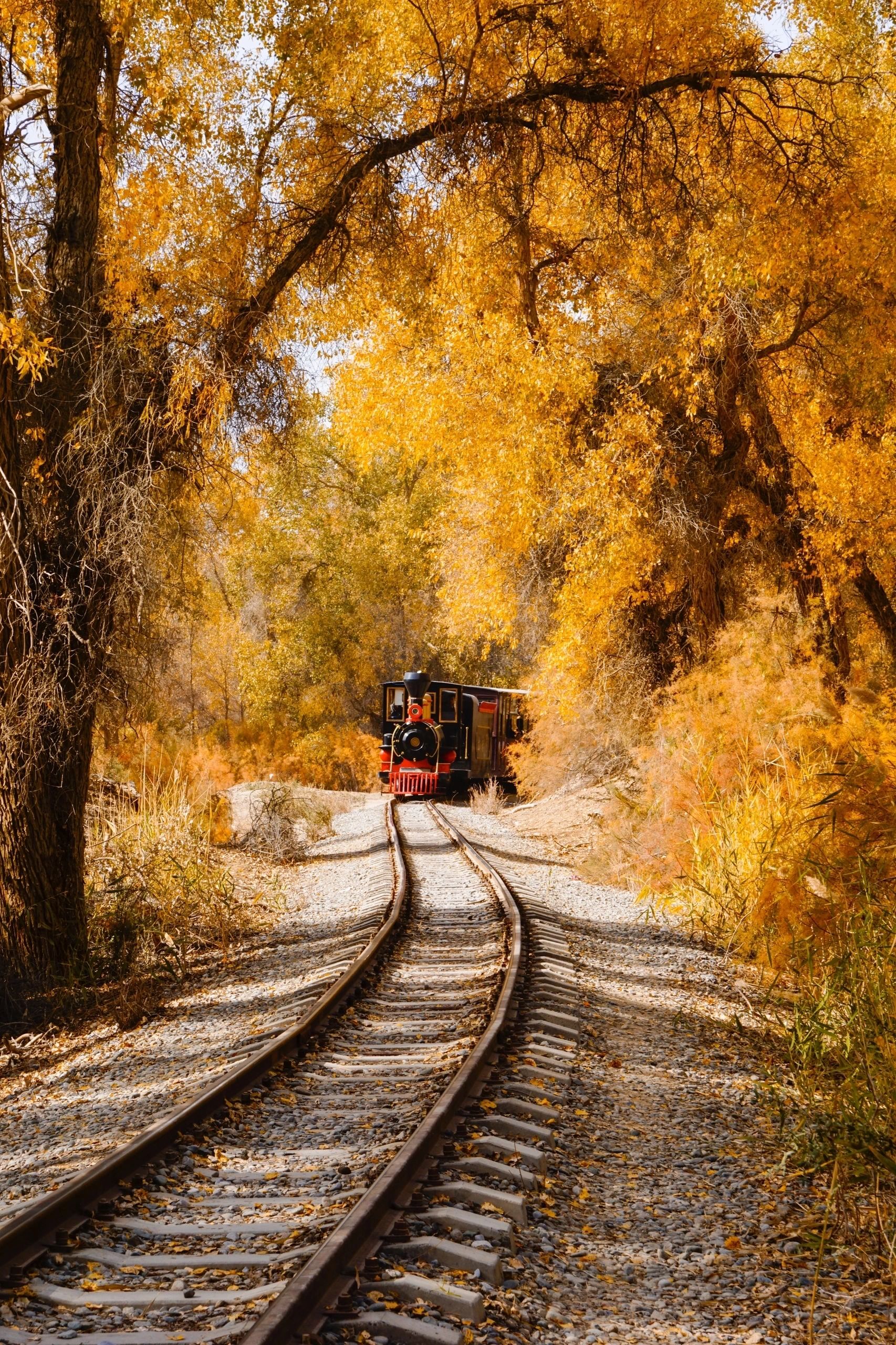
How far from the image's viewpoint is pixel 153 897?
33.5ft

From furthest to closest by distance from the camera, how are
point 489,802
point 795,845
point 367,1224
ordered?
1. point 489,802
2. point 795,845
3. point 367,1224

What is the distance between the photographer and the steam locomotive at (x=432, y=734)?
26.0 metres

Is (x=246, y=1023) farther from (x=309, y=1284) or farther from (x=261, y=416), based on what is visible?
(x=261, y=416)

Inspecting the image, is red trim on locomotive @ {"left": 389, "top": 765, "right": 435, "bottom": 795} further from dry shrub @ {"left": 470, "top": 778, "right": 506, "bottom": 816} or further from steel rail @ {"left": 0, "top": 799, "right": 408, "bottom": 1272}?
steel rail @ {"left": 0, "top": 799, "right": 408, "bottom": 1272}

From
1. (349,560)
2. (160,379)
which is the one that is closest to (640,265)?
(160,379)

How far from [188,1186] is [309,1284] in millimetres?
1363

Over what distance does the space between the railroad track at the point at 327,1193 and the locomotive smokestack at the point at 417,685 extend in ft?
61.0

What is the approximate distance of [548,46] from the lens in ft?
31.1

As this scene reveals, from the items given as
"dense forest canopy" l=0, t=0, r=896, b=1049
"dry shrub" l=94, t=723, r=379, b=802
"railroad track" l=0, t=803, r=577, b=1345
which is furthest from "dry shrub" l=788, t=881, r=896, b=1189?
"dry shrub" l=94, t=723, r=379, b=802

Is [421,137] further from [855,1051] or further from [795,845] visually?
[855,1051]

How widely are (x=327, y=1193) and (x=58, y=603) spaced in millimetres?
5796

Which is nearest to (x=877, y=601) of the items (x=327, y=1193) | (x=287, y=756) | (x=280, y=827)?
(x=280, y=827)

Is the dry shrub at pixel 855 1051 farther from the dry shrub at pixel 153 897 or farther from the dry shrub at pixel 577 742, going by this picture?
the dry shrub at pixel 577 742

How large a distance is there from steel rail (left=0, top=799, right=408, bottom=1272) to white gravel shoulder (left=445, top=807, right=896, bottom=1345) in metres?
1.56
